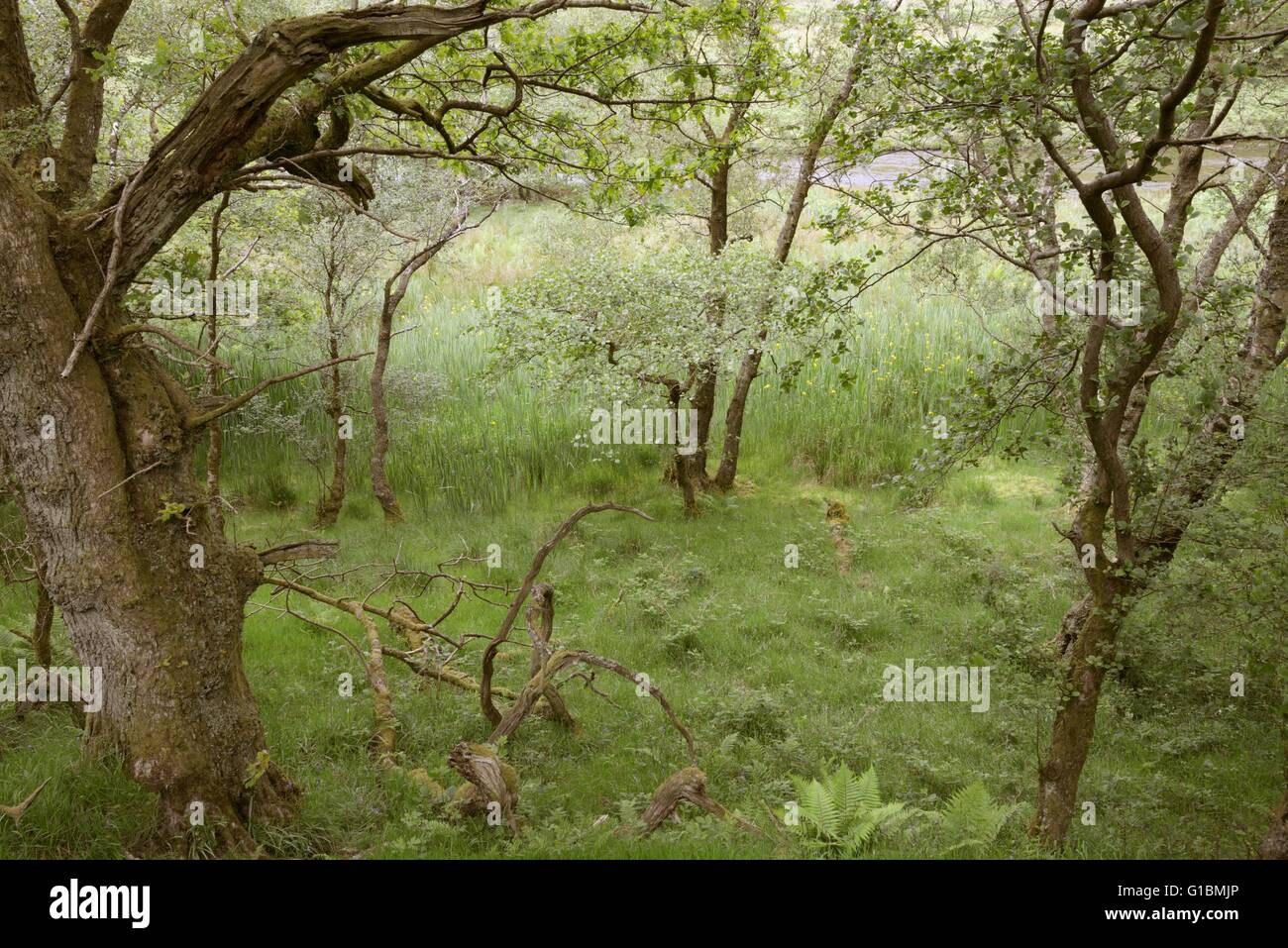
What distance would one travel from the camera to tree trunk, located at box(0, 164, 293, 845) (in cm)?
439

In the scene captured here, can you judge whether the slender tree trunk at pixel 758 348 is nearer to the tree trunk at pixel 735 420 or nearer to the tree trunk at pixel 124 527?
the tree trunk at pixel 735 420

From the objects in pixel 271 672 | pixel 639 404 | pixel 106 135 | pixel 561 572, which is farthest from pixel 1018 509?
pixel 106 135

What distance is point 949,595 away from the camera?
34.0 ft

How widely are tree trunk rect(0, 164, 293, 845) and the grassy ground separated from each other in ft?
1.05

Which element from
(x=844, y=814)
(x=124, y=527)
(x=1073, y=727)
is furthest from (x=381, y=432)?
(x=1073, y=727)

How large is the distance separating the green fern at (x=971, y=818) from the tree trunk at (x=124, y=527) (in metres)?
3.91

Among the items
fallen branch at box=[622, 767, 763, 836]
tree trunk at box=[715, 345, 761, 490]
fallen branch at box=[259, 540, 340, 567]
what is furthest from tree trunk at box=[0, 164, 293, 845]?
tree trunk at box=[715, 345, 761, 490]

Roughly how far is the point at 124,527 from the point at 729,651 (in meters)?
5.91

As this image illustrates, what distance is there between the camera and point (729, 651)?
9.22m

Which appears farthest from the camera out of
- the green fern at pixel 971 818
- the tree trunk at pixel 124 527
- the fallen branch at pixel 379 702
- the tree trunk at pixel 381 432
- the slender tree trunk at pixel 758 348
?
the tree trunk at pixel 381 432

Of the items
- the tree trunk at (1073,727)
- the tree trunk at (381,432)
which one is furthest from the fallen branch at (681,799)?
the tree trunk at (381,432)

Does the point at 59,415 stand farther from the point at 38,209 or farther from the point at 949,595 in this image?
the point at 949,595

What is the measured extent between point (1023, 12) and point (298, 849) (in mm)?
5855

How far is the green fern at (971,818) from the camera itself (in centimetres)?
545
